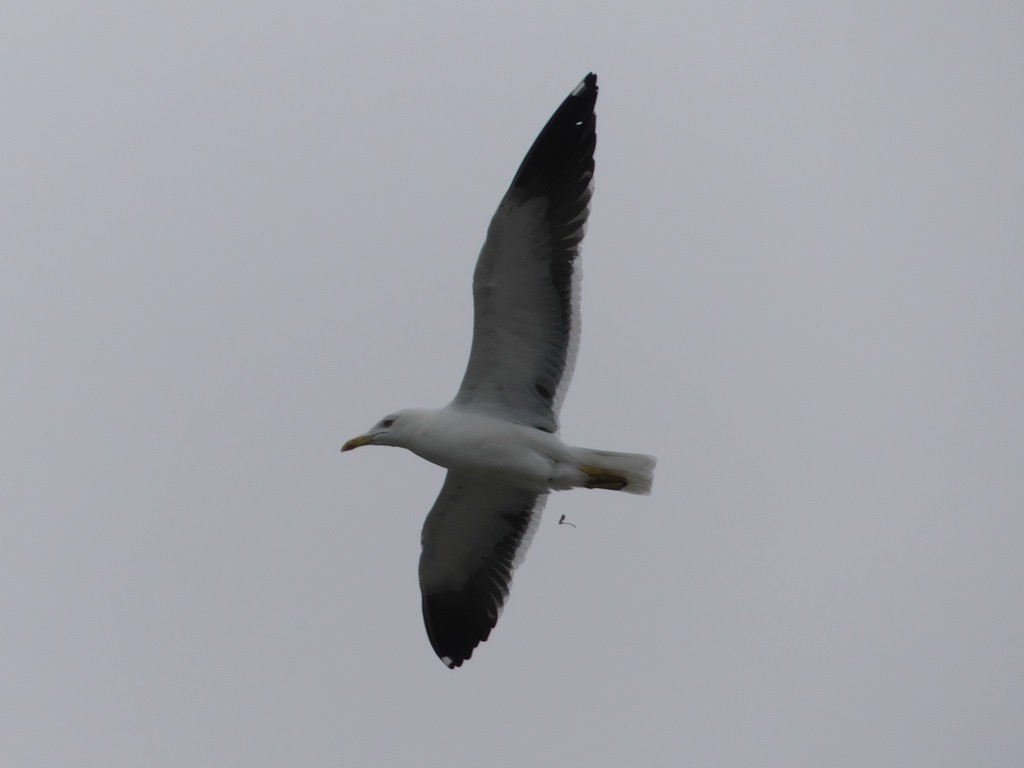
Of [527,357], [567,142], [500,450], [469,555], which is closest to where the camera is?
[567,142]

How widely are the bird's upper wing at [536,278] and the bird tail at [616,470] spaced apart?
40cm

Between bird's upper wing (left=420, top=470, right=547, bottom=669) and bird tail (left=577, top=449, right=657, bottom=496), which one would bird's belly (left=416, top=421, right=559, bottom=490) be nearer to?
bird tail (left=577, top=449, right=657, bottom=496)

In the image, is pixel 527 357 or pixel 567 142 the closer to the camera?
pixel 567 142

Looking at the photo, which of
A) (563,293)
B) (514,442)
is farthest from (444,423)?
(563,293)

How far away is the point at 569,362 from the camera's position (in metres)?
11.1

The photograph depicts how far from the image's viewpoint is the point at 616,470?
10.9 metres

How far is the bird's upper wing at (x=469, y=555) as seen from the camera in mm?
11758

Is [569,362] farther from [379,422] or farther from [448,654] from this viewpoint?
[448,654]

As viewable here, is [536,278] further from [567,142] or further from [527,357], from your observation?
[567,142]

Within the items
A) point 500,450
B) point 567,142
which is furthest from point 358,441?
point 567,142

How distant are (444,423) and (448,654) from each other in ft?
7.88

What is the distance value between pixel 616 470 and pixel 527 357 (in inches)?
40.8

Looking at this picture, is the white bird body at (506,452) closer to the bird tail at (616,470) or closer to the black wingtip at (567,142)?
the bird tail at (616,470)

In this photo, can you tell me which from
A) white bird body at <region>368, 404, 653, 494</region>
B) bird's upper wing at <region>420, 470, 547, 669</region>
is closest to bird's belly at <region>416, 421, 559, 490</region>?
white bird body at <region>368, 404, 653, 494</region>
